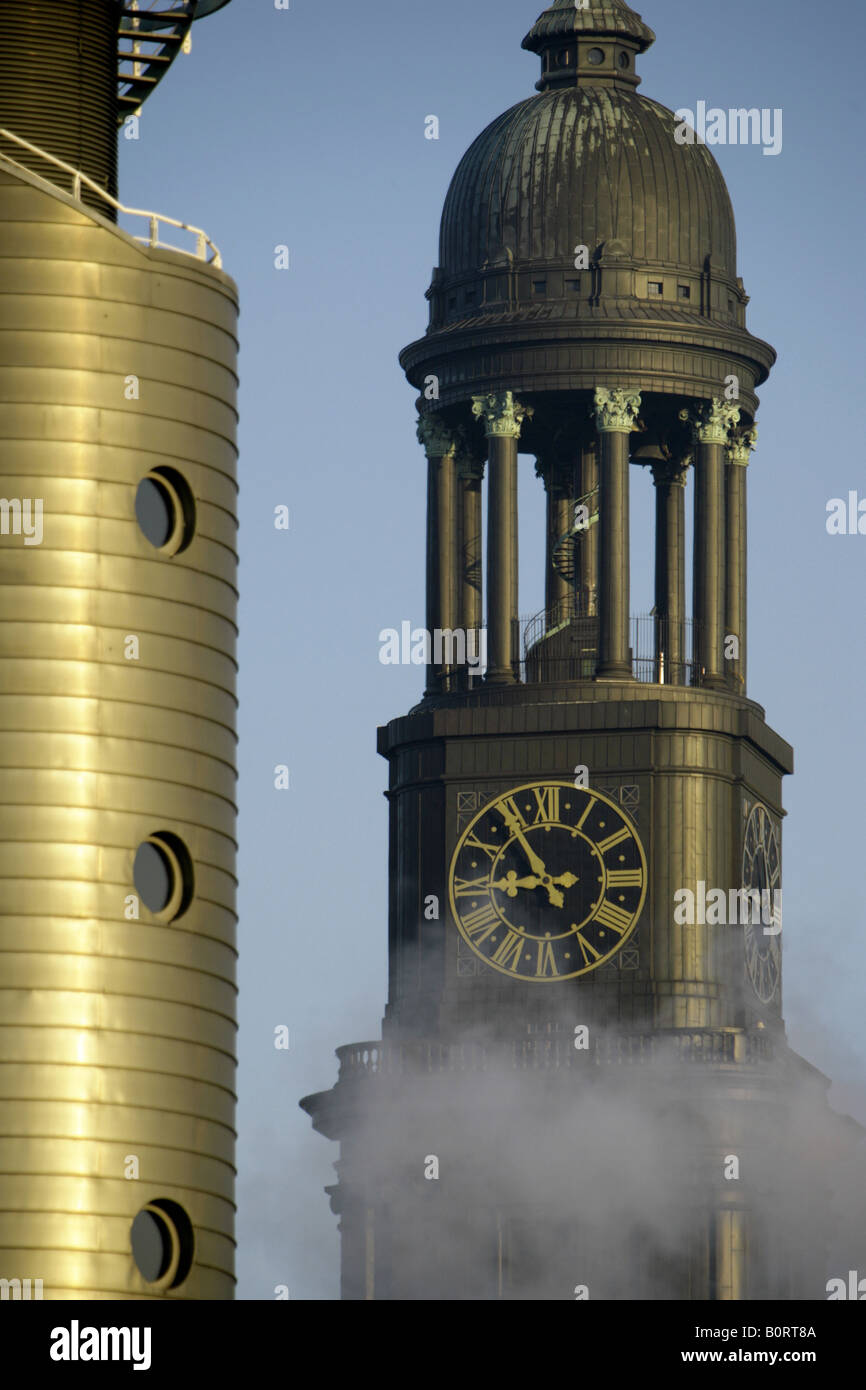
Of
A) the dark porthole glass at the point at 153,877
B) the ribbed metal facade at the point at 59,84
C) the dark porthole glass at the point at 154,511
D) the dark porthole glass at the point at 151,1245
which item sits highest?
the ribbed metal facade at the point at 59,84

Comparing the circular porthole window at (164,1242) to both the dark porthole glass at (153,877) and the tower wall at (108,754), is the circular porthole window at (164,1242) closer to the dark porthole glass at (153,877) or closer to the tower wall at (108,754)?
the tower wall at (108,754)

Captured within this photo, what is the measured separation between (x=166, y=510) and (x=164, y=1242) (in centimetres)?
1772

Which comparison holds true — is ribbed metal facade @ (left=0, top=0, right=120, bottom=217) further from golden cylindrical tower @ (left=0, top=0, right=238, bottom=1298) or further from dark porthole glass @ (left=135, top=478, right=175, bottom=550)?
dark porthole glass @ (left=135, top=478, right=175, bottom=550)

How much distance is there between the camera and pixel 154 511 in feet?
515

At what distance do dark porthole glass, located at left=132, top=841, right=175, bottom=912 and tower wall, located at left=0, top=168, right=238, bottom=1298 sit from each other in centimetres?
57

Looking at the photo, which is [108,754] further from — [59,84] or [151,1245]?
[59,84]

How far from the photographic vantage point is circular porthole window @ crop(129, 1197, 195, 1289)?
151250 mm

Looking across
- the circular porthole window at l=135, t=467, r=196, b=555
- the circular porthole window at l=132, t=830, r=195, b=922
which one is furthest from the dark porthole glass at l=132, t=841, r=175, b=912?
the circular porthole window at l=135, t=467, r=196, b=555

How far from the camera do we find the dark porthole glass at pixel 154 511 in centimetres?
15638

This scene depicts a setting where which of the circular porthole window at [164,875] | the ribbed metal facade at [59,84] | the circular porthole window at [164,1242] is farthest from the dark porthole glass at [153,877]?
the ribbed metal facade at [59,84]

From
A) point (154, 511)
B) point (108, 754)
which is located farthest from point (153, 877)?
point (154, 511)

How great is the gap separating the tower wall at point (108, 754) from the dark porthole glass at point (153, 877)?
0.57 meters

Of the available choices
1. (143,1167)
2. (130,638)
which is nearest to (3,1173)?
(143,1167)
